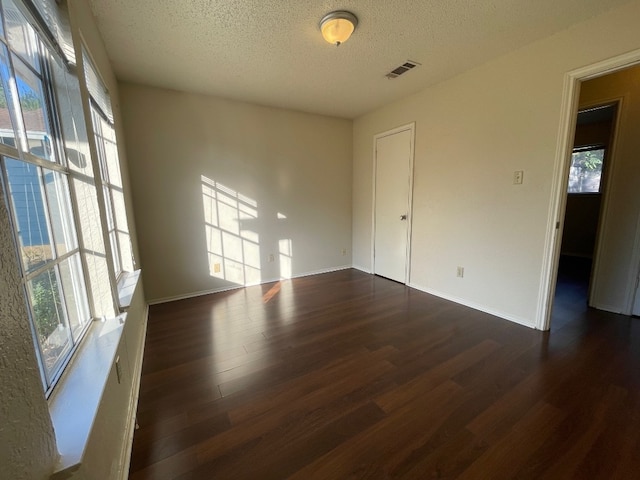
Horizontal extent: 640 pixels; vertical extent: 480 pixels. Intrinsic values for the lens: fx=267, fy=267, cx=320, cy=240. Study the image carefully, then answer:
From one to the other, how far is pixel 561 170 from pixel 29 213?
326 cm

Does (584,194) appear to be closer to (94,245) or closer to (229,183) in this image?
(229,183)

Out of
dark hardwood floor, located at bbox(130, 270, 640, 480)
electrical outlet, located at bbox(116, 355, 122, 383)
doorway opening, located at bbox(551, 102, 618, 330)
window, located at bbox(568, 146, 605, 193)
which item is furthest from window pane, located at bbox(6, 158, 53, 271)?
window, located at bbox(568, 146, 605, 193)

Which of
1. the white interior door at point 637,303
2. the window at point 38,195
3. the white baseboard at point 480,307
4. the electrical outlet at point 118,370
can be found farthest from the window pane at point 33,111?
the white interior door at point 637,303

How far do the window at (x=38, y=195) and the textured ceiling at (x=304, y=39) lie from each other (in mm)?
1142

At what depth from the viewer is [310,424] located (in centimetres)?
145

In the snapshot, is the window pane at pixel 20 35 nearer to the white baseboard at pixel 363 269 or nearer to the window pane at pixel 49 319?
the window pane at pixel 49 319

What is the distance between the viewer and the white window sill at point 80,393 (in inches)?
28.5

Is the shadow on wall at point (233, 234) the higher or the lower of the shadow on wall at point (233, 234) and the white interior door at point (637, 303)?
the higher

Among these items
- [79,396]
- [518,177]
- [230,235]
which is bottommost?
[79,396]

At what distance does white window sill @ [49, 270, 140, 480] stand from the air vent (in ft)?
10.1

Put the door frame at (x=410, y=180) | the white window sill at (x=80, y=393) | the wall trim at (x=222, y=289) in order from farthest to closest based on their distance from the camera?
the door frame at (x=410, y=180) → the wall trim at (x=222, y=289) → the white window sill at (x=80, y=393)

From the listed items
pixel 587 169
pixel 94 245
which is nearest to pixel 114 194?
pixel 94 245

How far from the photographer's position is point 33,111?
1.02m

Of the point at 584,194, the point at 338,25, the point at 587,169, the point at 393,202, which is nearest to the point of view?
the point at 338,25
